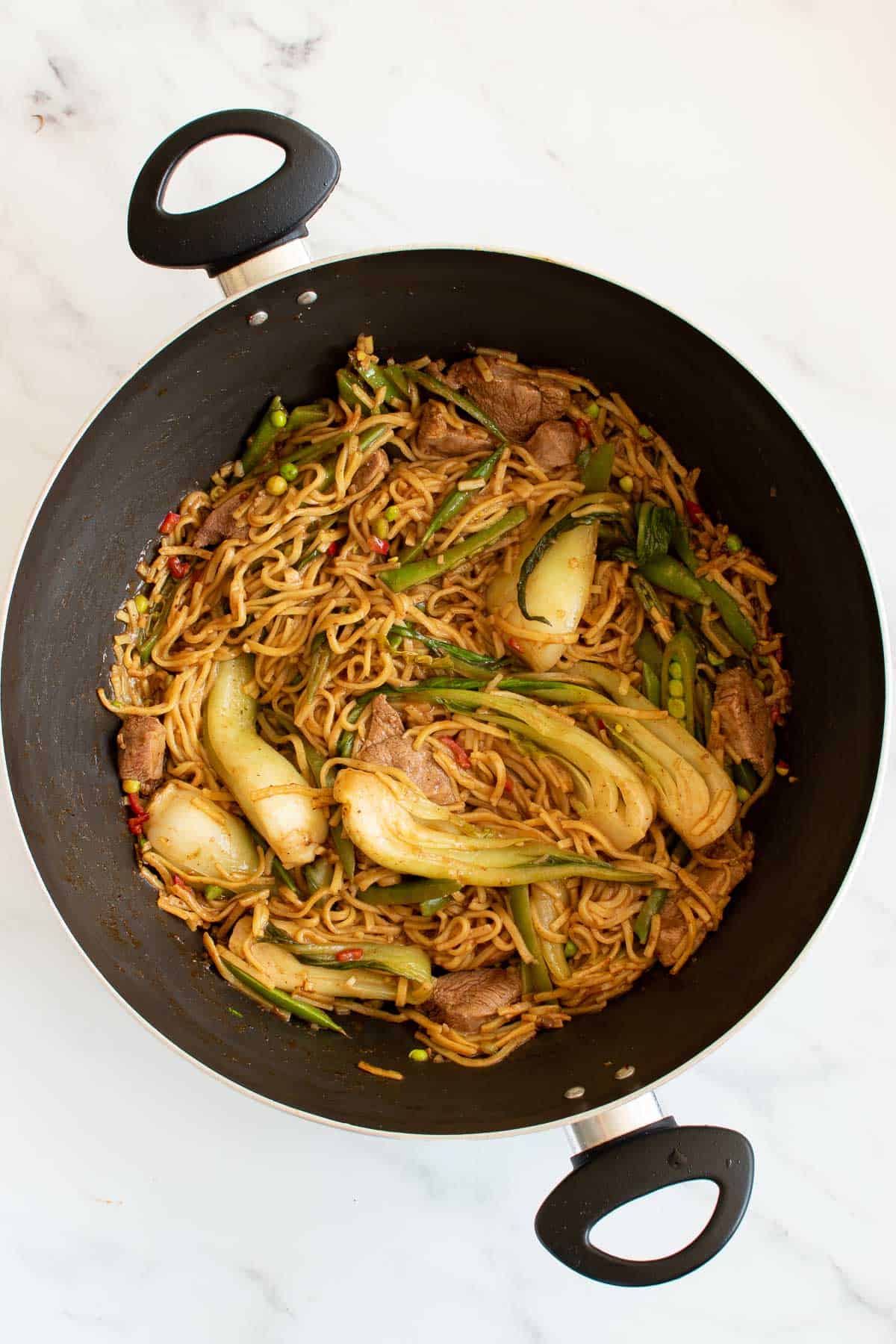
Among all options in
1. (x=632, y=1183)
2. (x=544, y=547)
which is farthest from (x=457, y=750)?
(x=632, y=1183)

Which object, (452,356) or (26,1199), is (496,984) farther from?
(452,356)

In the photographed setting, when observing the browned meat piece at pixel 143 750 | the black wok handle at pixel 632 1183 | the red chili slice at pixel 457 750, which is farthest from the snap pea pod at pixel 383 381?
the black wok handle at pixel 632 1183

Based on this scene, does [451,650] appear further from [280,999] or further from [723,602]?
[280,999]

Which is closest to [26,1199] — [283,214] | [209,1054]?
[209,1054]

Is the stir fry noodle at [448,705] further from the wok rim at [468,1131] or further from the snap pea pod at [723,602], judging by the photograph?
the wok rim at [468,1131]

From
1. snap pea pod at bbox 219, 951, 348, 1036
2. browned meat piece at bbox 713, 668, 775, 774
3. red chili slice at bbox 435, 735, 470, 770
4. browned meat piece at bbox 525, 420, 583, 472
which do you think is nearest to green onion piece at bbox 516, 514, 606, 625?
browned meat piece at bbox 525, 420, 583, 472

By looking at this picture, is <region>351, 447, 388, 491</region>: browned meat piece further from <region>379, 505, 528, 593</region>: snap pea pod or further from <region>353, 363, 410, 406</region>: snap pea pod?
<region>379, 505, 528, 593</region>: snap pea pod
